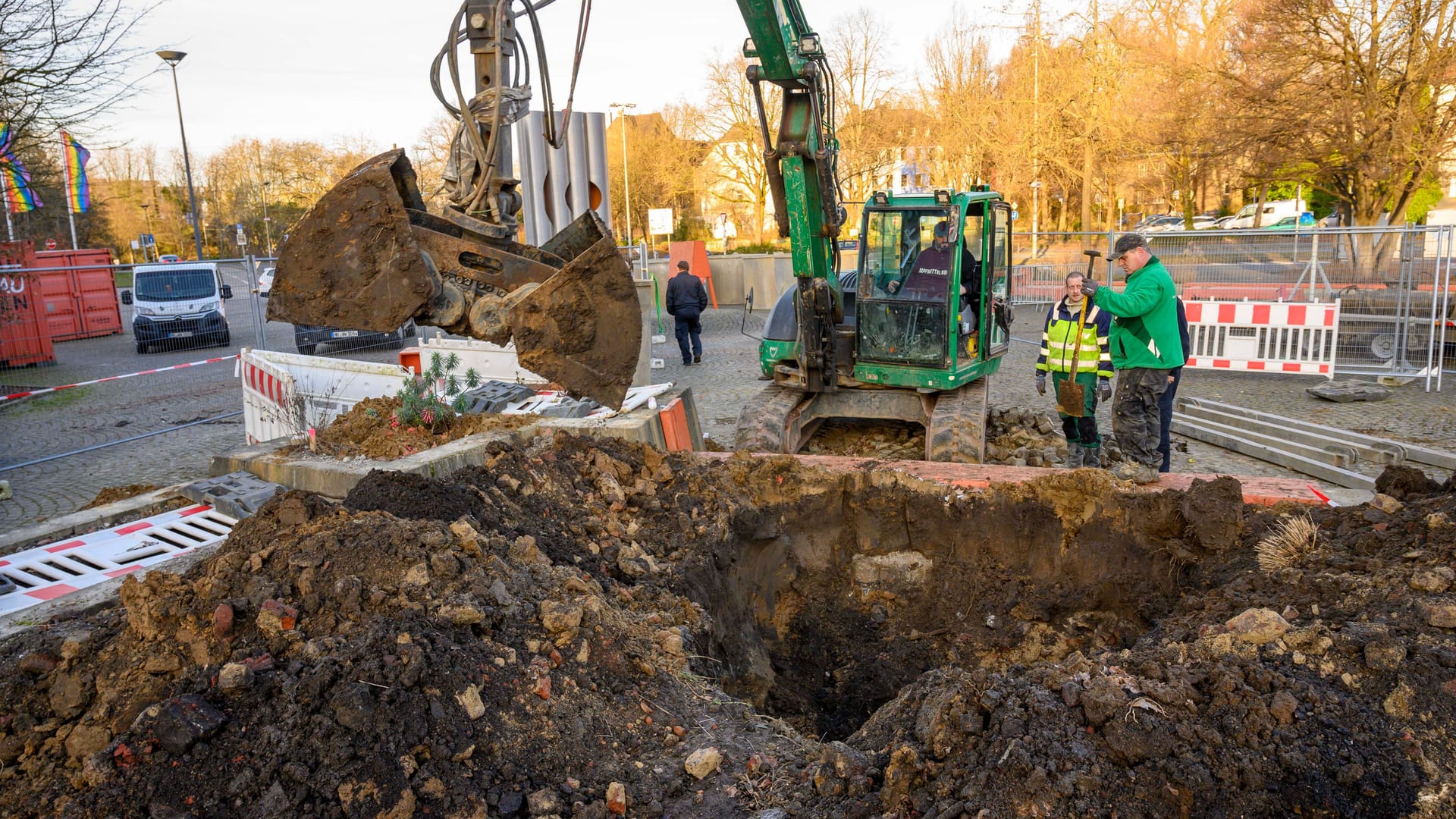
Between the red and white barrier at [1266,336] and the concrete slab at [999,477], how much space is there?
793cm

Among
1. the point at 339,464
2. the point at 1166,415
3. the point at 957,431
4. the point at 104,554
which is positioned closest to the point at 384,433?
the point at 339,464

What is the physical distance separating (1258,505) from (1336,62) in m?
14.6

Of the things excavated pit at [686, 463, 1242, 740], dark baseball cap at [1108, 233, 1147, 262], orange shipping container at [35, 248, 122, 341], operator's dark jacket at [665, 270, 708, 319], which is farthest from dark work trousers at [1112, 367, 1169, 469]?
orange shipping container at [35, 248, 122, 341]

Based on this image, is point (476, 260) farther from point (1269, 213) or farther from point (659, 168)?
point (659, 168)

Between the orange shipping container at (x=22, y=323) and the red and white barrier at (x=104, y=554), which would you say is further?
the orange shipping container at (x=22, y=323)

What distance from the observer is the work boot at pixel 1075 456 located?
7.71 m

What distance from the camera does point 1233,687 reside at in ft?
9.43

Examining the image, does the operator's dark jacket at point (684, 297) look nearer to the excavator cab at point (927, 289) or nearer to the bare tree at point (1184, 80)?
the excavator cab at point (927, 289)

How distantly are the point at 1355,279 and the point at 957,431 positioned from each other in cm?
1138

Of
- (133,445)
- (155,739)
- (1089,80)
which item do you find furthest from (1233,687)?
(1089,80)

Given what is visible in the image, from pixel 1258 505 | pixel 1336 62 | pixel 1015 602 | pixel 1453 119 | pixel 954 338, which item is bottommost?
pixel 1015 602

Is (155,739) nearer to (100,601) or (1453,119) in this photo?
(100,601)

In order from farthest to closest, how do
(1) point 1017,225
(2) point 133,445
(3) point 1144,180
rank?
(1) point 1017,225, (3) point 1144,180, (2) point 133,445

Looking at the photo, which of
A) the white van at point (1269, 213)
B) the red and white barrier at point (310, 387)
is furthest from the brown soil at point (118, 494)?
the white van at point (1269, 213)
